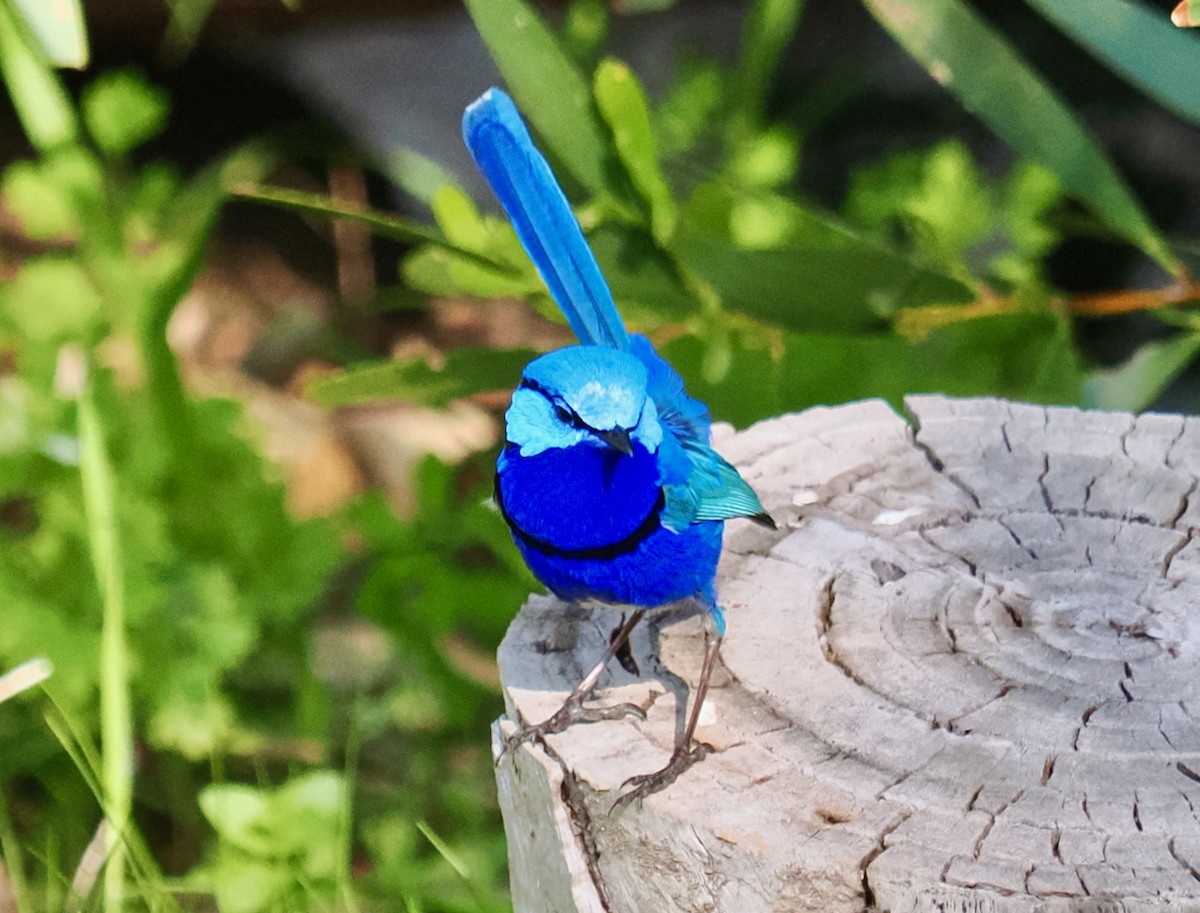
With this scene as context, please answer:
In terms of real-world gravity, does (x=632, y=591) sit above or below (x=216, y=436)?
below

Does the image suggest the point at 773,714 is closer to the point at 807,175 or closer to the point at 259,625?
the point at 259,625

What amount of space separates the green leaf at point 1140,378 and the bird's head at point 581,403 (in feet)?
4.96

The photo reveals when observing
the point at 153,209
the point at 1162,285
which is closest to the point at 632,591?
the point at 153,209

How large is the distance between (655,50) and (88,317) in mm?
1980

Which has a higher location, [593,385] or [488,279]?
[488,279]

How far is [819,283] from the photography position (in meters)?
2.62

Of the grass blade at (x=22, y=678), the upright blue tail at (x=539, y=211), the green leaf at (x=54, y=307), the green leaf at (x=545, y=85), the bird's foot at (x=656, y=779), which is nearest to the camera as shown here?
the bird's foot at (x=656, y=779)

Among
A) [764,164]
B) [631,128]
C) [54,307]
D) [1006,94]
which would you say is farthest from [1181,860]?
[54,307]

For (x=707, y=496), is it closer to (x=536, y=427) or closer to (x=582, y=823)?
(x=536, y=427)

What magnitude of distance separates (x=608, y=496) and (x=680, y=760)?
31cm

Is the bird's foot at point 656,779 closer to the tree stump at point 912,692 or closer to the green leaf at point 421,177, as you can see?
the tree stump at point 912,692

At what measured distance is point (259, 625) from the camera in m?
2.92

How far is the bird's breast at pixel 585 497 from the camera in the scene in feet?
5.02

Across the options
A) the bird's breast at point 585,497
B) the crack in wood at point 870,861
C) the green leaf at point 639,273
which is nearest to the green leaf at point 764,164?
the green leaf at point 639,273
